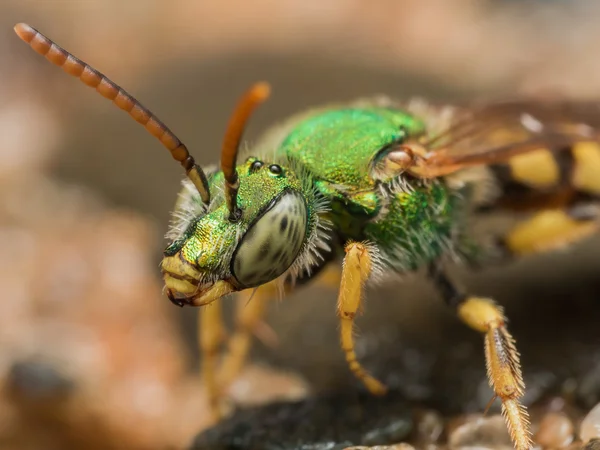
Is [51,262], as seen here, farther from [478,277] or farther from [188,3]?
[188,3]

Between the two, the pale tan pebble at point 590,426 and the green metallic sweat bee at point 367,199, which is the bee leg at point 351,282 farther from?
the pale tan pebble at point 590,426

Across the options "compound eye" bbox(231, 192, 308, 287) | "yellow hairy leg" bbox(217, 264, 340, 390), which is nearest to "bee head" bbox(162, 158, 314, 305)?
"compound eye" bbox(231, 192, 308, 287)

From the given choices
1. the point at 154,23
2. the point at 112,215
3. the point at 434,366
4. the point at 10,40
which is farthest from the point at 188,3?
the point at 434,366

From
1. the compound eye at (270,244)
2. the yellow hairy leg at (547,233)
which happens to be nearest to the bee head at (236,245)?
the compound eye at (270,244)

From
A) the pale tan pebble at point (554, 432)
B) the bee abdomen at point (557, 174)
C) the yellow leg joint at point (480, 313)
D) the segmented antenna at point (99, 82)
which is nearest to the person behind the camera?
the segmented antenna at point (99, 82)

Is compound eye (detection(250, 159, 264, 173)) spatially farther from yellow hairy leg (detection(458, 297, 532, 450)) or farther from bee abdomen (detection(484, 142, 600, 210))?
bee abdomen (detection(484, 142, 600, 210))

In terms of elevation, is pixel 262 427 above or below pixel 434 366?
below

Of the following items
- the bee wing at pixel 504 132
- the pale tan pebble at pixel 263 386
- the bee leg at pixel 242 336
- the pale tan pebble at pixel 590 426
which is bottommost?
the pale tan pebble at pixel 590 426
